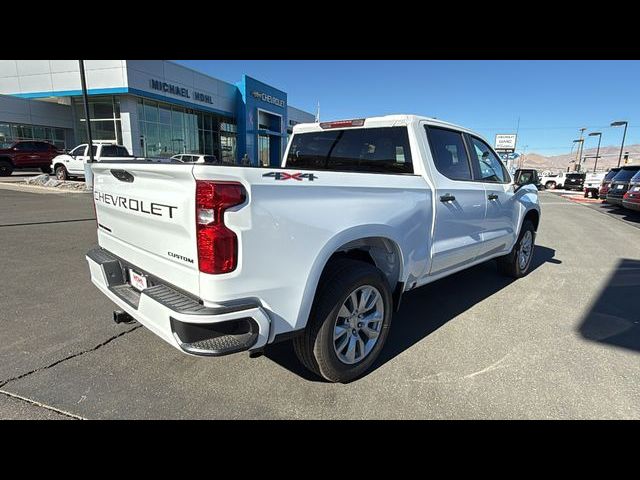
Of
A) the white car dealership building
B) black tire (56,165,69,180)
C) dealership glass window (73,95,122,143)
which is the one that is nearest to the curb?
black tire (56,165,69,180)

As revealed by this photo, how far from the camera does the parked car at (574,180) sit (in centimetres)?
3145

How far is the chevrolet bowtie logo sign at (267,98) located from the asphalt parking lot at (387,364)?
96.0 ft

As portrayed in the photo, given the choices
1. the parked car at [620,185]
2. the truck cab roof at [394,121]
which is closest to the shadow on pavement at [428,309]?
the truck cab roof at [394,121]

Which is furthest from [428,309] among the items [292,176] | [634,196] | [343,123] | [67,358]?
[634,196]

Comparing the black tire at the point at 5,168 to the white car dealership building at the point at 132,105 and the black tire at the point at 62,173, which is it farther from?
the black tire at the point at 62,173

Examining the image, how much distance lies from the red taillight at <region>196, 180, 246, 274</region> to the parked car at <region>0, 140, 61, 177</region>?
2610cm

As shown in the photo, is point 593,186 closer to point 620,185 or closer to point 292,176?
point 620,185

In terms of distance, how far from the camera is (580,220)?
12117 millimetres

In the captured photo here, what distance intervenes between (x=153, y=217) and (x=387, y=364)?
2.11 meters

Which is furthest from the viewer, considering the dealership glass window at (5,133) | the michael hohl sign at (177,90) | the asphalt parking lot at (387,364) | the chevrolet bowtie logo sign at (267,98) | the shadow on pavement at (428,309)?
the chevrolet bowtie logo sign at (267,98)
